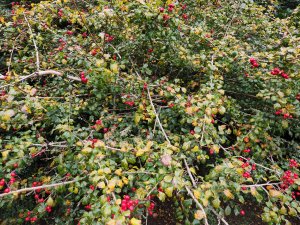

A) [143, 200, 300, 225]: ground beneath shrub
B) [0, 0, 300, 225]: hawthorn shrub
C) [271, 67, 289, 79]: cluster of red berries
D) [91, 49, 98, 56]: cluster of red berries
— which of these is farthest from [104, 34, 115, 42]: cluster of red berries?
[143, 200, 300, 225]: ground beneath shrub

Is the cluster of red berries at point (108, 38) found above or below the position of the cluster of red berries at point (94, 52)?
above

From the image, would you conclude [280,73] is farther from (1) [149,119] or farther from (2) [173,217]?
(2) [173,217]

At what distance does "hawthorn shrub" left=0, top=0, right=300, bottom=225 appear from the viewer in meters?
1.70

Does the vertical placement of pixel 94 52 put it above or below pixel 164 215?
above

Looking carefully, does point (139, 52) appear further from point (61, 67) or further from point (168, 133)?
point (168, 133)

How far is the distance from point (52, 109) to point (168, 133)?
1.16 metres

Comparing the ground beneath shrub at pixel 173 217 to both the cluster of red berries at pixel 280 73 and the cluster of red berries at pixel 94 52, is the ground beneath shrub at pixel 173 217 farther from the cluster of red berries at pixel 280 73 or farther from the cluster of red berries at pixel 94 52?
the cluster of red berries at pixel 94 52

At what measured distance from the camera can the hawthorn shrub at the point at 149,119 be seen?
1.70m

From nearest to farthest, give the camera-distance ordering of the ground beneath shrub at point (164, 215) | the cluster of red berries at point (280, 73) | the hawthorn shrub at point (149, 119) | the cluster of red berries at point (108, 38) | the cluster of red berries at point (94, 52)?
the hawthorn shrub at point (149, 119)
the cluster of red berries at point (280, 73)
the cluster of red berries at point (94, 52)
the cluster of red berries at point (108, 38)
the ground beneath shrub at point (164, 215)

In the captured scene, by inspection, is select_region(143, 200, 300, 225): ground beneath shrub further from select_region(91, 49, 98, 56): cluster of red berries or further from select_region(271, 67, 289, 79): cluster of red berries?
select_region(91, 49, 98, 56): cluster of red berries

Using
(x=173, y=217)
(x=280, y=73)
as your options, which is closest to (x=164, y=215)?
(x=173, y=217)

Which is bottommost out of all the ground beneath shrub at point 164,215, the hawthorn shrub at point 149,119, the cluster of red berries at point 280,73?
the ground beneath shrub at point 164,215

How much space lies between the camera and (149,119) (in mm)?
2271

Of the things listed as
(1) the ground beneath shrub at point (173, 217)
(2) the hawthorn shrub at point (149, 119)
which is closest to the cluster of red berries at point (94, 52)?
(2) the hawthorn shrub at point (149, 119)
